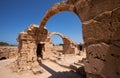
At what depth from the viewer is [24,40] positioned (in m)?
7.32

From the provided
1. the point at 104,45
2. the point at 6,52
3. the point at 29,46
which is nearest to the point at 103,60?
the point at 104,45

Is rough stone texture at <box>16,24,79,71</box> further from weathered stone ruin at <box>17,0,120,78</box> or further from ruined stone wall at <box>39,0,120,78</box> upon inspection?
ruined stone wall at <box>39,0,120,78</box>

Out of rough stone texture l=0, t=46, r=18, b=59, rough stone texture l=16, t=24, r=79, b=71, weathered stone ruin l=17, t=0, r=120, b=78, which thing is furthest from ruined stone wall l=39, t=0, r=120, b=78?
rough stone texture l=0, t=46, r=18, b=59

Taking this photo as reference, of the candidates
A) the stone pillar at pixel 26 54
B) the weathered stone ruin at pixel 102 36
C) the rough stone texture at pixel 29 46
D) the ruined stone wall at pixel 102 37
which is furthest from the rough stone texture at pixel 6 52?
the ruined stone wall at pixel 102 37

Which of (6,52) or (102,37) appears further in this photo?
(6,52)

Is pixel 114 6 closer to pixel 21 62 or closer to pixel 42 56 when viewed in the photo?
pixel 21 62

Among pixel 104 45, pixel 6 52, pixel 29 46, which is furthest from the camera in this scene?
pixel 6 52

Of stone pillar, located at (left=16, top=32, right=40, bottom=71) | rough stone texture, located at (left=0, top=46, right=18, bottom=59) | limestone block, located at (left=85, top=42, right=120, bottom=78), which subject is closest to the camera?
limestone block, located at (left=85, top=42, right=120, bottom=78)

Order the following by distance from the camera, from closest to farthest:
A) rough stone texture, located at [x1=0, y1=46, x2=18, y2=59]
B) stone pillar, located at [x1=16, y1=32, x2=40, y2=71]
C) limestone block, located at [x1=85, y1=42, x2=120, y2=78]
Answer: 1. limestone block, located at [x1=85, y1=42, x2=120, y2=78]
2. stone pillar, located at [x1=16, y1=32, x2=40, y2=71]
3. rough stone texture, located at [x1=0, y1=46, x2=18, y2=59]

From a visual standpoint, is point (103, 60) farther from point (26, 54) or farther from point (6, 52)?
point (6, 52)

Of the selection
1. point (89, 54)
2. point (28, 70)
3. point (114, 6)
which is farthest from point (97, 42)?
point (28, 70)

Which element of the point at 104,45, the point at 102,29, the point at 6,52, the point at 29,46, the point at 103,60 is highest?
the point at 102,29

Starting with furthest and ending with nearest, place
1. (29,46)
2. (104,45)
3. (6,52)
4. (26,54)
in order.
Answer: (6,52) < (29,46) < (26,54) < (104,45)

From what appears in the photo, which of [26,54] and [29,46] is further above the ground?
[29,46]
